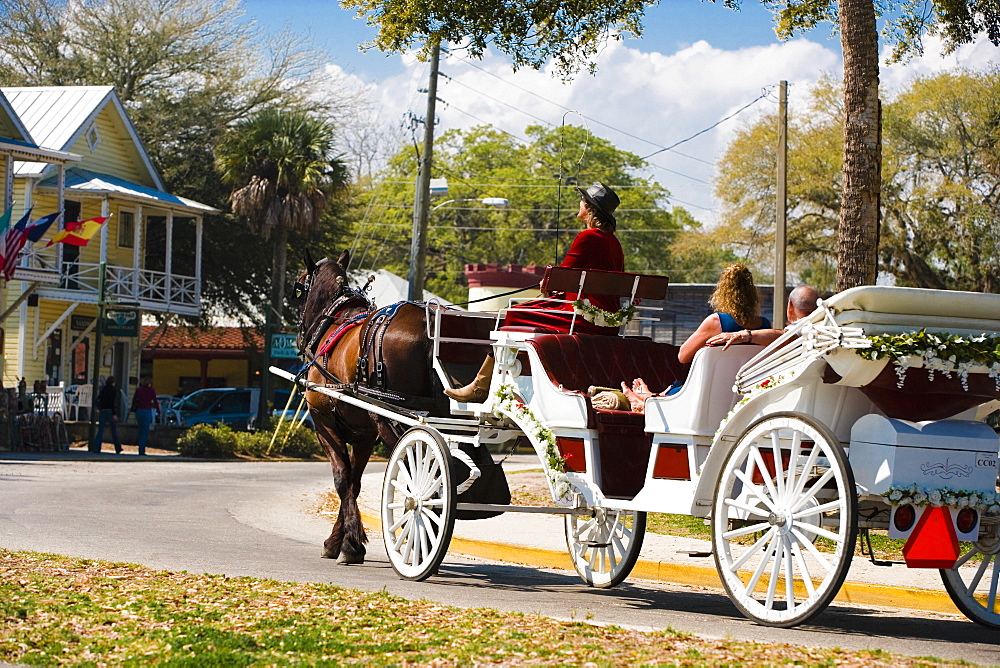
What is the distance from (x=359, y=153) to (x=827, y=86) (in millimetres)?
29482

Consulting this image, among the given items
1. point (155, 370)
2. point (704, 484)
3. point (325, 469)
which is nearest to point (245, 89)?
point (155, 370)

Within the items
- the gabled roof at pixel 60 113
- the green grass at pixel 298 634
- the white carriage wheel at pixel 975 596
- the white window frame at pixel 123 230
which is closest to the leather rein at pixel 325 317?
the green grass at pixel 298 634

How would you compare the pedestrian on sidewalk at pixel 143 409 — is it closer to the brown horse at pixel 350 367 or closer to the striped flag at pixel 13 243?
the striped flag at pixel 13 243

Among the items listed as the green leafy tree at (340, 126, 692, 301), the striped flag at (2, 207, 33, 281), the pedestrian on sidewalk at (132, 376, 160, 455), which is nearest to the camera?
the striped flag at (2, 207, 33, 281)

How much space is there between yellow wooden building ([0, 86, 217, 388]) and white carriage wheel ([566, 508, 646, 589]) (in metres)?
22.8

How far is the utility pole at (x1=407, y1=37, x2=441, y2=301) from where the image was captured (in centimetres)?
3041

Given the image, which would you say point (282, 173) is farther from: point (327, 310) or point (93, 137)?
point (327, 310)

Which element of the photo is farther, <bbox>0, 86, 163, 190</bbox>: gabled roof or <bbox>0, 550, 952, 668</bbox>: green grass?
<bbox>0, 86, 163, 190</bbox>: gabled roof

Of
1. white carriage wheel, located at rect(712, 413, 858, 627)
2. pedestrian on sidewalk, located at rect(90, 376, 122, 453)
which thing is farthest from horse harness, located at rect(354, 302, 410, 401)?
pedestrian on sidewalk, located at rect(90, 376, 122, 453)

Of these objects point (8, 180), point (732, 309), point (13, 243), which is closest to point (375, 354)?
point (732, 309)

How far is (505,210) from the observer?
6512 cm

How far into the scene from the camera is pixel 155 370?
56156mm

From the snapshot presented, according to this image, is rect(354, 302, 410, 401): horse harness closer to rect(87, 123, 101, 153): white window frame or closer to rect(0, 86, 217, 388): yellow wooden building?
rect(0, 86, 217, 388): yellow wooden building

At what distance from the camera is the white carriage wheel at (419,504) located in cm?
870
